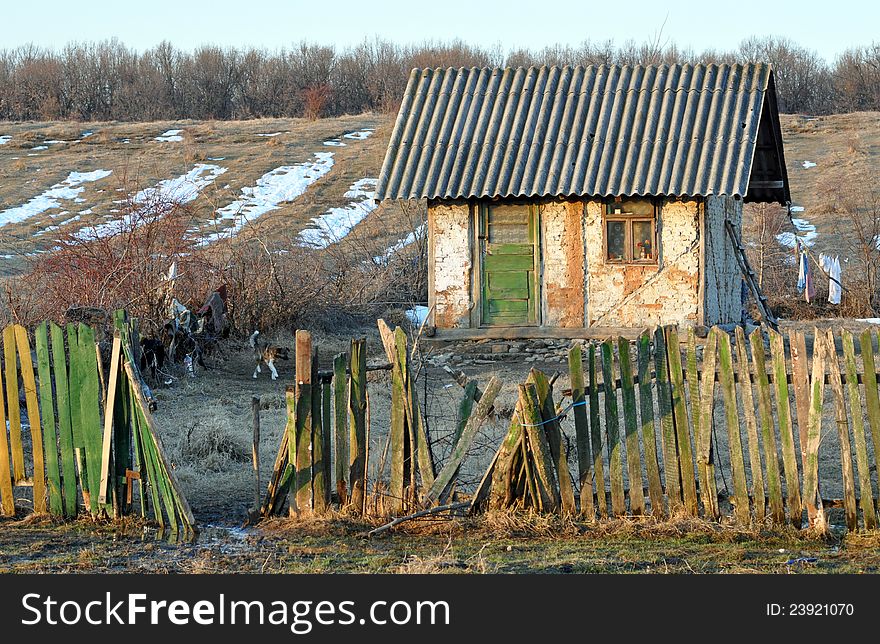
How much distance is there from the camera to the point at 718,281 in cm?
1616

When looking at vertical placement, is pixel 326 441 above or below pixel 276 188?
below

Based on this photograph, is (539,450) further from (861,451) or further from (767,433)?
(861,451)

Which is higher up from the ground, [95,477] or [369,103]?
[369,103]

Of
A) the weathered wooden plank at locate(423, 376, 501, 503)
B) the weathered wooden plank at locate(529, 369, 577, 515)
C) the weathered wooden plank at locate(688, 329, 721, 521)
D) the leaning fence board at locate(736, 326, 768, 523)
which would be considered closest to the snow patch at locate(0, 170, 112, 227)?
the weathered wooden plank at locate(423, 376, 501, 503)

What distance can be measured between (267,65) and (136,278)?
60.3m

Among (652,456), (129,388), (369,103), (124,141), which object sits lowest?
(652,456)

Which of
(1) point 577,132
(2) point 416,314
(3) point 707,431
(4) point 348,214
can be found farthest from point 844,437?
(4) point 348,214

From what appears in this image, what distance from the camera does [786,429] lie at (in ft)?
21.4

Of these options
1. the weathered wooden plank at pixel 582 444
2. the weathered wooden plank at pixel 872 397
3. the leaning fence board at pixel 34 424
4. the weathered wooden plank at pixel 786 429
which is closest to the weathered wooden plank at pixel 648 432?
the weathered wooden plank at pixel 582 444

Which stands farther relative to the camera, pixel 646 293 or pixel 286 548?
pixel 646 293

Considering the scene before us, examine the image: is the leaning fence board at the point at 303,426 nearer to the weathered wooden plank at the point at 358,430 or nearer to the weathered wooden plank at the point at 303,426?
the weathered wooden plank at the point at 303,426

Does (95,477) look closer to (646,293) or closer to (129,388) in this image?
(129,388)

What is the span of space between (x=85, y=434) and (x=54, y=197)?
35.3m
